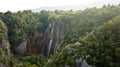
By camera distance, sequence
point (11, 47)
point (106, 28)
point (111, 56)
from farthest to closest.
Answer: point (11, 47), point (106, 28), point (111, 56)

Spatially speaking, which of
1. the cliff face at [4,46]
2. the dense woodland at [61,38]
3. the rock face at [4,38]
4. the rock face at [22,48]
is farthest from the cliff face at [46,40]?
the cliff face at [4,46]

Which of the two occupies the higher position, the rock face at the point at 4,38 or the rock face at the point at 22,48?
the rock face at the point at 4,38

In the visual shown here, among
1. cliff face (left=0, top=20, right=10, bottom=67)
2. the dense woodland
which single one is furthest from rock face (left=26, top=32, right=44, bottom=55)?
cliff face (left=0, top=20, right=10, bottom=67)

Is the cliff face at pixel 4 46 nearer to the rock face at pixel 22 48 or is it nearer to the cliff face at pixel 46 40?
the rock face at pixel 22 48

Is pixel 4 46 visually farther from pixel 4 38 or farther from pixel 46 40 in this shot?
pixel 46 40

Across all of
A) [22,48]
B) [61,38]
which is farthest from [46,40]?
[22,48]

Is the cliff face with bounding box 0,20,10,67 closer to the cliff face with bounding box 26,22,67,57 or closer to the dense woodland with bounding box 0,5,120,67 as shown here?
the dense woodland with bounding box 0,5,120,67

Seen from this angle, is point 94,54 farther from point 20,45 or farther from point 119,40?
point 20,45

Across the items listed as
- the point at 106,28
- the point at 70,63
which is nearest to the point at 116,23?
the point at 106,28
